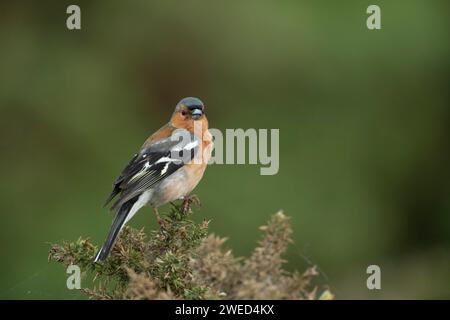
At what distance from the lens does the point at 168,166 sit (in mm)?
4801

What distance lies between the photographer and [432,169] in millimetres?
7438

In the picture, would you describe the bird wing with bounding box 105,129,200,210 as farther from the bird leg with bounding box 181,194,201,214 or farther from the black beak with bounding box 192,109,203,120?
the bird leg with bounding box 181,194,201,214

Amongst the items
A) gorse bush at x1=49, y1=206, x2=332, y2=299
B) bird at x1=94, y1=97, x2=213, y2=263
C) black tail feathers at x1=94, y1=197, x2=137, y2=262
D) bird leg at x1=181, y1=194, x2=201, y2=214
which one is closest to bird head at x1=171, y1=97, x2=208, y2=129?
bird at x1=94, y1=97, x2=213, y2=263

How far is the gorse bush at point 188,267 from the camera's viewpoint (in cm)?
247

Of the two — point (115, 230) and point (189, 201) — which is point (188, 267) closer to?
point (115, 230)

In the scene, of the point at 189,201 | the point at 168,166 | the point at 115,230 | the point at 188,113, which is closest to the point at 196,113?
the point at 188,113

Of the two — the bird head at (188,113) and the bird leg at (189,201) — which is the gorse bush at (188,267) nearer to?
the bird leg at (189,201)

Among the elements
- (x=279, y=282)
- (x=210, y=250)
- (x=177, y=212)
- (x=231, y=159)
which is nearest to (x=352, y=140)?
(x=231, y=159)

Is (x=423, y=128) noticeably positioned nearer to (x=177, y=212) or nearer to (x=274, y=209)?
(x=274, y=209)

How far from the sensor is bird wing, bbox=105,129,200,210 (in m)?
4.35

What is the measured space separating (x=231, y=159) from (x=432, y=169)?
2.21m

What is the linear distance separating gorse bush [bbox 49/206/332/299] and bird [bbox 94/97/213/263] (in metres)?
0.88

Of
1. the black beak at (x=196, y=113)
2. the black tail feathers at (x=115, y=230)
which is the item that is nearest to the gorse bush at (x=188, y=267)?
the black tail feathers at (x=115, y=230)

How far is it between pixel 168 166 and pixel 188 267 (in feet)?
6.45
